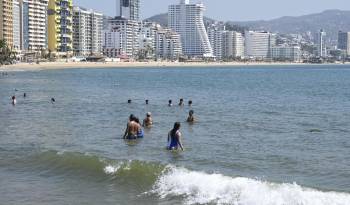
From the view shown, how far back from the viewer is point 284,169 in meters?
18.3

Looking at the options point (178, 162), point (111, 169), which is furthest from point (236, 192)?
point (178, 162)

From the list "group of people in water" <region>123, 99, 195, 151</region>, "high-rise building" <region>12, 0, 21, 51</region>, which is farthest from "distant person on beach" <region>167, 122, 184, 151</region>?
"high-rise building" <region>12, 0, 21, 51</region>

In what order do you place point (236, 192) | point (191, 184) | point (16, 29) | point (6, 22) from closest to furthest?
point (236, 192) → point (191, 184) → point (6, 22) → point (16, 29)

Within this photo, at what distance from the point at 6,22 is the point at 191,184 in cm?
17890

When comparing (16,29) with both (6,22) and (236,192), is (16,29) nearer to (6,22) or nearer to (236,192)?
(6,22)

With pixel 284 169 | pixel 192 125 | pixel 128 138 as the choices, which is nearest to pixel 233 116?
pixel 192 125

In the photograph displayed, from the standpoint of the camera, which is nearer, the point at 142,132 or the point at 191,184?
the point at 191,184

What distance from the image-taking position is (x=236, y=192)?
14.7 metres

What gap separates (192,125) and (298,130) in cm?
539

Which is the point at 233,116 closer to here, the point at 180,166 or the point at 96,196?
the point at 180,166

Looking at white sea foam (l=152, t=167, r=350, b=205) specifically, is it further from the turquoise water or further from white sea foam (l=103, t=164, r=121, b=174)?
white sea foam (l=103, t=164, r=121, b=174)

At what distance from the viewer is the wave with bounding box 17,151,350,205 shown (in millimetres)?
14008

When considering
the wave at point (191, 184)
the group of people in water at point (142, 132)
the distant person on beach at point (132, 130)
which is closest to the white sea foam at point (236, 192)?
the wave at point (191, 184)

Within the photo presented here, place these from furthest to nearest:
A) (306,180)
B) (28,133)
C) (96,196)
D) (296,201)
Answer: (28,133), (306,180), (96,196), (296,201)
